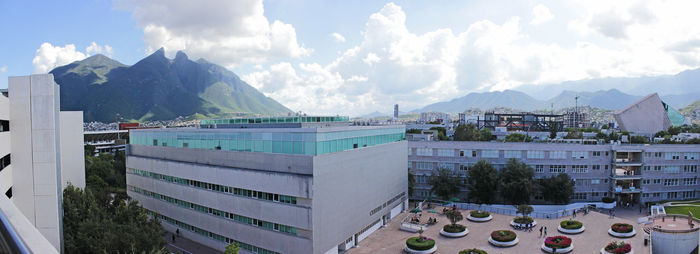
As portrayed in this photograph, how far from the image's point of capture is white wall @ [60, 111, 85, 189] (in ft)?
161

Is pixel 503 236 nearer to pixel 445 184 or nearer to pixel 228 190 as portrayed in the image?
pixel 445 184

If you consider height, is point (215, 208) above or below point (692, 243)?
above

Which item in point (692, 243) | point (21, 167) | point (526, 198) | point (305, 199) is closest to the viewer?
point (21, 167)

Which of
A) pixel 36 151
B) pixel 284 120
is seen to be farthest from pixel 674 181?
pixel 36 151

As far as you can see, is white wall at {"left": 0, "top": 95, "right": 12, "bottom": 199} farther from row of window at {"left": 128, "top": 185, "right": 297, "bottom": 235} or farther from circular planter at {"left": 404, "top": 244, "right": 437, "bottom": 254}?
circular planter at {"left": 404, "top": 244, "right": 437, "bottom": 254}

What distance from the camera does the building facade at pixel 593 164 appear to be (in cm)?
5806

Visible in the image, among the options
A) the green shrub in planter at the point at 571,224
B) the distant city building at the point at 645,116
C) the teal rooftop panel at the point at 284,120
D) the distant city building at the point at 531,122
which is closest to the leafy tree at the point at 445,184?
the green shrub in planter at the point at 571,224

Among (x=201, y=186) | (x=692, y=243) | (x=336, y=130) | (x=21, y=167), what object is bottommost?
(x=692, y=243)

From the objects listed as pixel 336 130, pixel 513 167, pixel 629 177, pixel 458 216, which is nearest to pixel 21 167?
pixel 336 130

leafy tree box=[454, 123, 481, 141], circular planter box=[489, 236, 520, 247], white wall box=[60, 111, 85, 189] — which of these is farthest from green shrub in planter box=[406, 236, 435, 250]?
leafy tree box=[454, 123, 481, 141]

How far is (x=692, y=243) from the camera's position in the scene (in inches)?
1548

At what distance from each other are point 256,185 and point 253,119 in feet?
51.1

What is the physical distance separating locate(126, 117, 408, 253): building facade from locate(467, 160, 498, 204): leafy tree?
14057 mm

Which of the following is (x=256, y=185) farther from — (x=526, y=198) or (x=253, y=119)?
(x=526, y=198)
